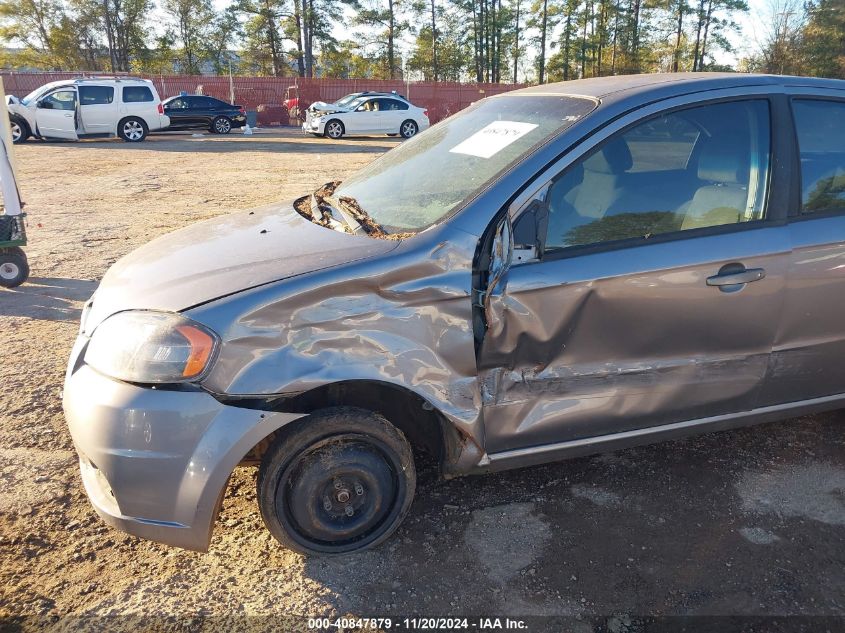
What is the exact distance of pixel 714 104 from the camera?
9.29 feet

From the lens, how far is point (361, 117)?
22.5m

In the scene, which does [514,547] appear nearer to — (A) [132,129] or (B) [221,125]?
(A) [132,129]

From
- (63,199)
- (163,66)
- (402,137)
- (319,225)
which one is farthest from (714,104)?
(163,66)

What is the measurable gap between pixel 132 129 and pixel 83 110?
4.62ft

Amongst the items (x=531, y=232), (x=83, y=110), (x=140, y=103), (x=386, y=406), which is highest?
(x=140, y=103)

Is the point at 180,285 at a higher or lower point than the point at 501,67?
lower

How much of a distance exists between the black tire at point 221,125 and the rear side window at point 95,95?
4456 mm

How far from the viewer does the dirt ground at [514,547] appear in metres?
2.36

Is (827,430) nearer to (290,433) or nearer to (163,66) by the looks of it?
(290,433)

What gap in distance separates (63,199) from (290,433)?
9834mm

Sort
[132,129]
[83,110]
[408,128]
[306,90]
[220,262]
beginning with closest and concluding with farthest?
[220,262]
[83,110]
[132,129]
[408,128]
[306,90]

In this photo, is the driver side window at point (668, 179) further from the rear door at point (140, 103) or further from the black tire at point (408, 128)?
the black tire at point (408, 128)

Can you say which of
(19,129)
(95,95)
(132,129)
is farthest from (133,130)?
(19,129)

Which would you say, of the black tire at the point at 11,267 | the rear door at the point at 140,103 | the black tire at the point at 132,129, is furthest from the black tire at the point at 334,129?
the black tire at the point at 11,267
